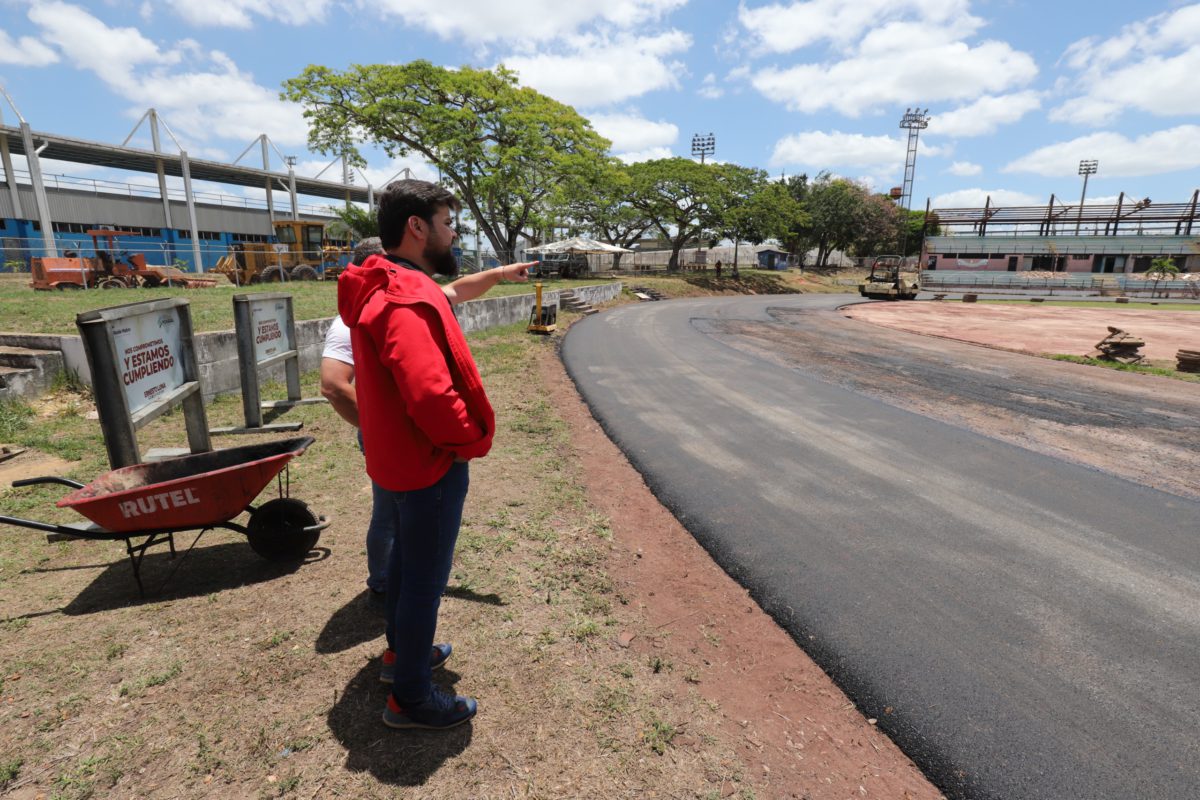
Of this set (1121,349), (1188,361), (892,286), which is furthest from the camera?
(892,286)

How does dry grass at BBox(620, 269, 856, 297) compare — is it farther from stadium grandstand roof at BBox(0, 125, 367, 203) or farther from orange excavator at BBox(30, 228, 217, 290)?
stadium grandstand roof at BBox(0, 125, 367, 203)

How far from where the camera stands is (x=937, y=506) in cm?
495

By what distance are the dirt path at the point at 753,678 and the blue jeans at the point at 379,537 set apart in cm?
148

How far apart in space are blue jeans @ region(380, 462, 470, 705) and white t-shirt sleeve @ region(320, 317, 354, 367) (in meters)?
1.06

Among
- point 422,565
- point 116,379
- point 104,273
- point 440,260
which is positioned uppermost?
point 440,260

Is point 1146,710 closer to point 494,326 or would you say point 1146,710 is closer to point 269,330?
point 269,330

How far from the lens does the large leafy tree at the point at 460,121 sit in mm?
30672

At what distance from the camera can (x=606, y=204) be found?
47.5m

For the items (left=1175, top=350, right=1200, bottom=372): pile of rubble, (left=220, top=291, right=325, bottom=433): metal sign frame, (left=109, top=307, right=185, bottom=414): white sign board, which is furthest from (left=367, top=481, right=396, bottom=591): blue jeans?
(left=1175, top=350, right=1200, bottom=372): pile of rubble

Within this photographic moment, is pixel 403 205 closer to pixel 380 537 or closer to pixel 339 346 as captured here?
pixel 339 346

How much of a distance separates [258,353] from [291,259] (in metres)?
20.8

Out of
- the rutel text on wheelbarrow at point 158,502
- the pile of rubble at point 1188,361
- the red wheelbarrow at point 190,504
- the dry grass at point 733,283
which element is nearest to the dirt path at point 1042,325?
the pile of rubble at point 1188,361

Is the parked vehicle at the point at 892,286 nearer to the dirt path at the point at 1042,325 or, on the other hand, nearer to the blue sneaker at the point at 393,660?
the dirt path at the point at 1042,325

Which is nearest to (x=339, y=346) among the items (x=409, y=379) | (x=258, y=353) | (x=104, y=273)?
(x=409, y=379)
